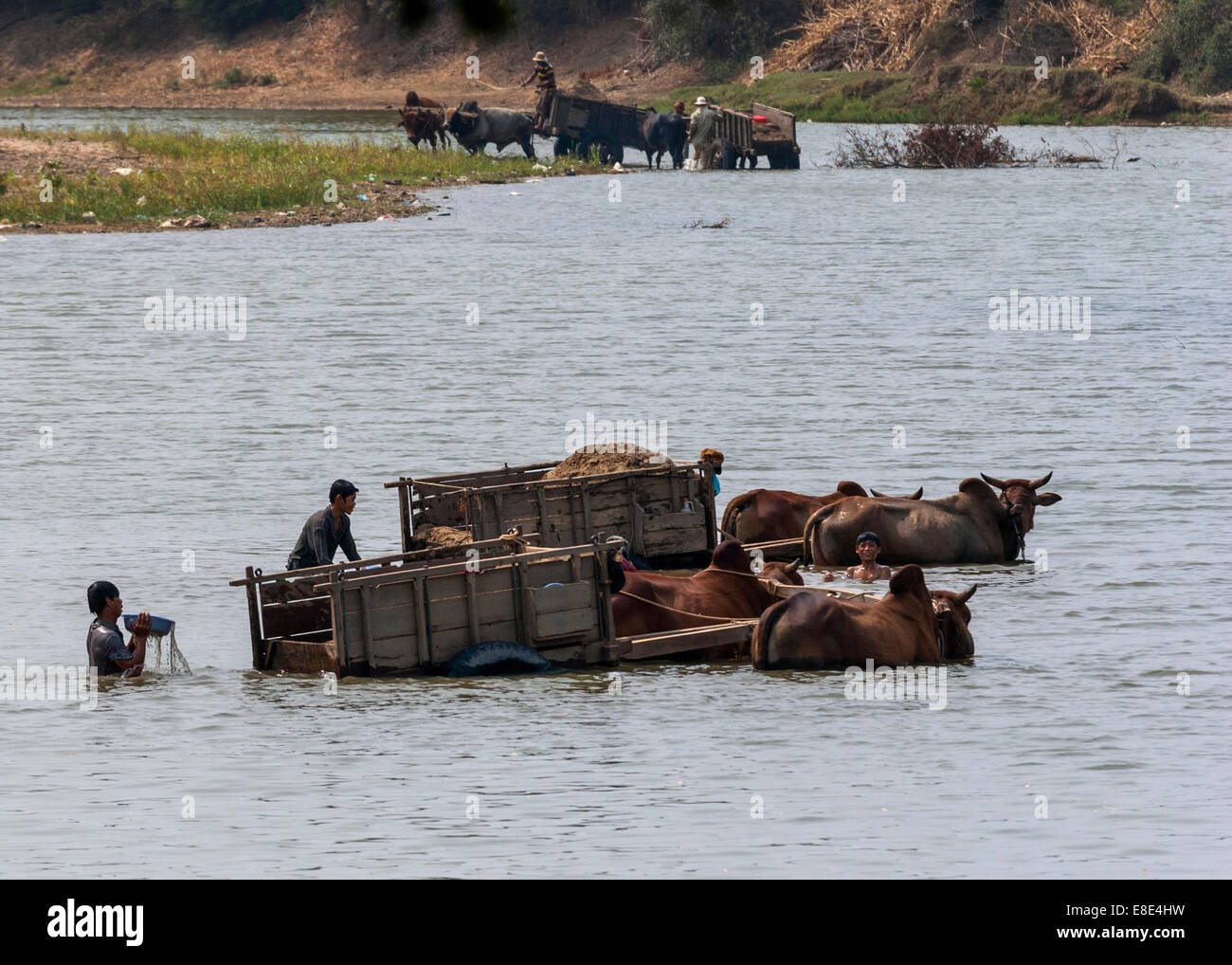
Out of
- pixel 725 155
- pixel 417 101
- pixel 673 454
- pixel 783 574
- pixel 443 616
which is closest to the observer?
pixel 443 616

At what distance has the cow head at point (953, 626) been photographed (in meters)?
15.3

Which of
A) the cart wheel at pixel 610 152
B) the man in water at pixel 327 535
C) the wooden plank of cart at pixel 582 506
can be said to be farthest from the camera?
the cart wheel at pixel 610 152

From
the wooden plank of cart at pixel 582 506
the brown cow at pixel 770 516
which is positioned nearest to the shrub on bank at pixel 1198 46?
the brown cow at pixel 770 516

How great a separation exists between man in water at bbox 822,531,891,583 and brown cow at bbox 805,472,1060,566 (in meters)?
0.47

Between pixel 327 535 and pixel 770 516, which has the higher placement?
pixel 327 535

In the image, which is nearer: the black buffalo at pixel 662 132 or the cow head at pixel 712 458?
the cow head at pixel 712 458

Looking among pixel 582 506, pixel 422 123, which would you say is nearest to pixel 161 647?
pixel 582 506

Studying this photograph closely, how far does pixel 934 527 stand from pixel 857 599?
3.70 metres

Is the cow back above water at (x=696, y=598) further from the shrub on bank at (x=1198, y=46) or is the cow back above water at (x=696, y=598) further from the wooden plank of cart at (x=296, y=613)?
the shrub on bank at (x=1198, y=46)

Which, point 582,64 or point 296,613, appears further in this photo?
point 582,64

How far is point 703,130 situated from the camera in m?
68.1

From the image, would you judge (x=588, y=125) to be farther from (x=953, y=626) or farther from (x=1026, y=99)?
(x=953, y=626)
